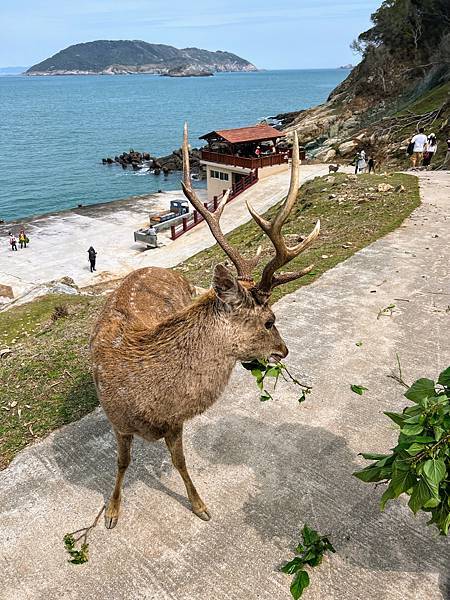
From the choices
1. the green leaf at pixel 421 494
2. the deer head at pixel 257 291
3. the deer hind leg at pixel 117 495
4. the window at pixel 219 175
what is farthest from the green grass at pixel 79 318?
the window at pixel 219 175

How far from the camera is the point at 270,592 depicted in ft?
15.7

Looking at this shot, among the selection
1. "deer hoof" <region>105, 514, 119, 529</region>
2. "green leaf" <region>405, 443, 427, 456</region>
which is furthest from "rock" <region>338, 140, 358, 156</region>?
"green leaf" <region>405, 443, 427, 456</region>

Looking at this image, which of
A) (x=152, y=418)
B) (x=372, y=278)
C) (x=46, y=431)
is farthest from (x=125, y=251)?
(x=152, y=418)

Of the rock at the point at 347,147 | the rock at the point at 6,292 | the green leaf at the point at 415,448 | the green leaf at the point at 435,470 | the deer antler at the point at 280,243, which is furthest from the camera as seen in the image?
the rock at the point at 347,147

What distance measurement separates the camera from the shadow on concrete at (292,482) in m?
5.21

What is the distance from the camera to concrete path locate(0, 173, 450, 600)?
193 inches

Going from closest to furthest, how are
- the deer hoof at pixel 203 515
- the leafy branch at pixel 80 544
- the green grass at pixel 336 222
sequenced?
the leafy branch at pixel 80 544 → the deer hoof at pixel 203 515 → the green grass at pixel 336 222

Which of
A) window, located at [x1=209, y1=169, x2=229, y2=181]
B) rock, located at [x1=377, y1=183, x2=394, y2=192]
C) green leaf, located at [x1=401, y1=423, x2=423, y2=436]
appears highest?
green leaf, located at [x1=401, y1=423, x2=423, y2=436]

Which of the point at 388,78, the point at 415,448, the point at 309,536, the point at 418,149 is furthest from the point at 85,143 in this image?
the point at 415,448

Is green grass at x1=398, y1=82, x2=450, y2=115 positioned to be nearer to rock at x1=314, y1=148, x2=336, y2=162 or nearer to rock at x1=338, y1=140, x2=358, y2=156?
rock at x1=338, y1=140, x2=358, y2=156

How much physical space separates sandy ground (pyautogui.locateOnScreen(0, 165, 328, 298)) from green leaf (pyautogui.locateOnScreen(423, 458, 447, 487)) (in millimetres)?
21087

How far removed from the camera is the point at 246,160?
3531cm

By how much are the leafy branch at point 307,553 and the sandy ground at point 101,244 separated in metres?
19.6

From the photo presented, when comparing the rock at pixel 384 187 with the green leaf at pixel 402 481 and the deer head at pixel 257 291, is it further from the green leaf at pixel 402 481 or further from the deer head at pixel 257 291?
the green leaf at pixel 402 481
